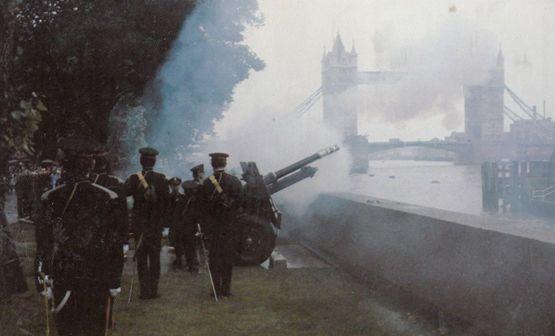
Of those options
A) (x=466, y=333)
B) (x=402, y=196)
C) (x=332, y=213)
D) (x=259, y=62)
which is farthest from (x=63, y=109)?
(x=402, y=196)

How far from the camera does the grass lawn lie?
6.02 m

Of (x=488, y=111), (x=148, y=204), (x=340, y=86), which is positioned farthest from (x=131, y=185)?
(x=488, y=111)

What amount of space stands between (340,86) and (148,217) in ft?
338

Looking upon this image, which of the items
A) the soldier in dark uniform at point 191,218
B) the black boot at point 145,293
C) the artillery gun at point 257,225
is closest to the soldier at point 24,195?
the soldier in dark uniform at point 191,218

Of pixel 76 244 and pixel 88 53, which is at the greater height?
pixel 88 53

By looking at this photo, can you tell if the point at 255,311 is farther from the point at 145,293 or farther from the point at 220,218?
the point at 145,293

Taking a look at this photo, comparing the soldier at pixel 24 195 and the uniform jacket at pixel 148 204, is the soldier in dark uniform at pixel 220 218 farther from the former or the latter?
the soldier at pixel 24 195

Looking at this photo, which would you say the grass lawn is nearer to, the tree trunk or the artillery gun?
the tree trunk

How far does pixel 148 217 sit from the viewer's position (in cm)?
784

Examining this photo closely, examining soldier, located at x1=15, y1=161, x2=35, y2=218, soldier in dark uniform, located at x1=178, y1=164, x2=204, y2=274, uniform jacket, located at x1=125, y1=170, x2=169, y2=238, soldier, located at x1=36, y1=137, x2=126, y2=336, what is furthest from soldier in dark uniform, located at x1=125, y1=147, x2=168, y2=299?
soldier, located at x1=15, y1=161, x2=35, y2=218

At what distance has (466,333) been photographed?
5.41m

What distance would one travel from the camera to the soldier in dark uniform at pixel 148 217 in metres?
7.66

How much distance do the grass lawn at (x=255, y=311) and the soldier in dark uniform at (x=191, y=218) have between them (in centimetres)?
76

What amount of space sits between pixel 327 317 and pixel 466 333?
1516 millimetres
